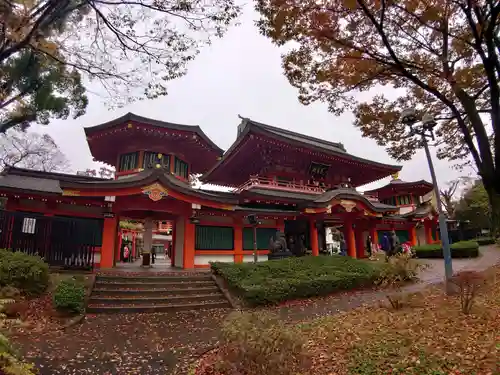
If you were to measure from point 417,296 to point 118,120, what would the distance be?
15.8 meters

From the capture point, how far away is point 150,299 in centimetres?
1012

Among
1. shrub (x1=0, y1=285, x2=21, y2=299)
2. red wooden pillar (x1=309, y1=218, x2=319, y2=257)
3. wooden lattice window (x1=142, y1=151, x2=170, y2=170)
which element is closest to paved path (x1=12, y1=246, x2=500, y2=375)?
shrub (x1=0, y1=285, x2=21, y2=299)

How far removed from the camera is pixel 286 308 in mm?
10281

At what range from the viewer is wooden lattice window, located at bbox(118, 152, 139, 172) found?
1741 centimetres

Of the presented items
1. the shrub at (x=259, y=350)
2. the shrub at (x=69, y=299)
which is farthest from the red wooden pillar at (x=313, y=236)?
the shrub at (x=259, y=350)

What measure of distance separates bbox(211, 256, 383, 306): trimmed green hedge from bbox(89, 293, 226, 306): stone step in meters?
0.99

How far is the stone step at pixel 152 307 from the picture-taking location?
9117 mm

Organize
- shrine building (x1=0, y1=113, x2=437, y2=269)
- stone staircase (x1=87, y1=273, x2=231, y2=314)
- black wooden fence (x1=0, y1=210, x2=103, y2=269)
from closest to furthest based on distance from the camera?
1. stone staircase (x1=87, y1=273, x2=231, y2=314)
2. black wooden fence (x1=0, y1=210, x2=103, y2=269)
3. shrine building (x1=0, y1=113, x2=437, y2=269)

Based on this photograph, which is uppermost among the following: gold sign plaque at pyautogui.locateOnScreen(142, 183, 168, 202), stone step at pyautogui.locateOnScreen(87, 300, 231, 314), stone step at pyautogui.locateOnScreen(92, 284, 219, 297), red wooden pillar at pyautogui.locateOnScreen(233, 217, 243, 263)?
gold sign plaque at pyautogui.locateOnScreen(142, 183, 168, 202)

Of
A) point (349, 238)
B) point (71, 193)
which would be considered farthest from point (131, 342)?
point (349, 238)

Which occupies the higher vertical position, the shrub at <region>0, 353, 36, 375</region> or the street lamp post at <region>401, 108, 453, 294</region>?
the street lamp post at <region>401, 108, 453, 294</region>

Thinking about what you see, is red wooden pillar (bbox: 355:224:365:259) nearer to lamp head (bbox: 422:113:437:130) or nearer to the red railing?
the red railing

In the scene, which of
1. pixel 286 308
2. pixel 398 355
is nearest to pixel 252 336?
pixel 398 355

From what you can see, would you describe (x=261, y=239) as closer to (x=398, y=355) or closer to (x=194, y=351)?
(x=194, y=351)
